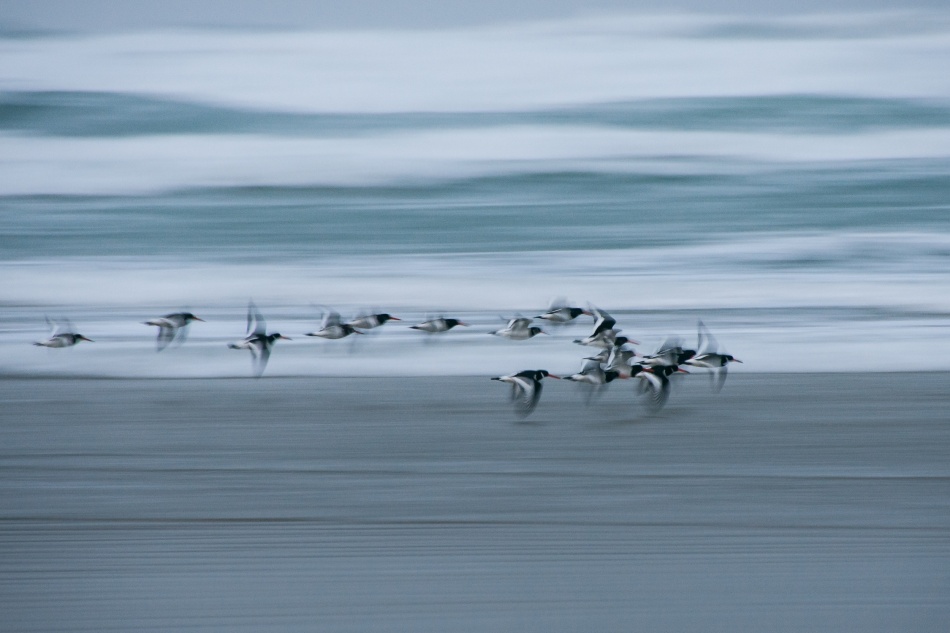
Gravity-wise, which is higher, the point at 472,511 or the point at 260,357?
the point at 260,357

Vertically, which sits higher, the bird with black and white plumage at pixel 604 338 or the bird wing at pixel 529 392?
the bird with black and white plumage at pixel 604 338

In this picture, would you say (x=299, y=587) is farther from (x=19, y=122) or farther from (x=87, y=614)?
(x=19, y=122)

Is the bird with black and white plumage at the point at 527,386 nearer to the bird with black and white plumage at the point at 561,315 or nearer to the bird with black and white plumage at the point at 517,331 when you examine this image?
the bird with black and white plumage at the point at 517,331

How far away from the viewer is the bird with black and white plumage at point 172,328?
577cm

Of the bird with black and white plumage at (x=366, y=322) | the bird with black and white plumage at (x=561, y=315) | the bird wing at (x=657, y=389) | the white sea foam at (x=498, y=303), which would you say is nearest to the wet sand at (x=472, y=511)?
the bird wing at (x=657, y=389)

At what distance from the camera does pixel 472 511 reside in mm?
3164

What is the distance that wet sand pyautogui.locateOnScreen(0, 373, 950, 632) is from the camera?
2488 mm

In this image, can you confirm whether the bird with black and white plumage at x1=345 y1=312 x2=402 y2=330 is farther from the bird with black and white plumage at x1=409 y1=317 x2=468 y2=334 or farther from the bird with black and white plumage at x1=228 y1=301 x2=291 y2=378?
the bird with black and white plumage at x1=228 y1=301 x2=291 y2=378

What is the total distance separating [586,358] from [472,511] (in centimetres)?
189

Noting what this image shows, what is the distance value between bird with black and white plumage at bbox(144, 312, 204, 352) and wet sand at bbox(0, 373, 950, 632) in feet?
2.99

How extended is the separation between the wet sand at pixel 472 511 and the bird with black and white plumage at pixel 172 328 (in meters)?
0.91

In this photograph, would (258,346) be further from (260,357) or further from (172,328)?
(172,328)

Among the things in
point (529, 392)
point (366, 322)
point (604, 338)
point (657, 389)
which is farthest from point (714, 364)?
point (366, 322)

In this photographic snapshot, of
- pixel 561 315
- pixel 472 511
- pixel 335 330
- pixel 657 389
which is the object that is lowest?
pixel 472 511
